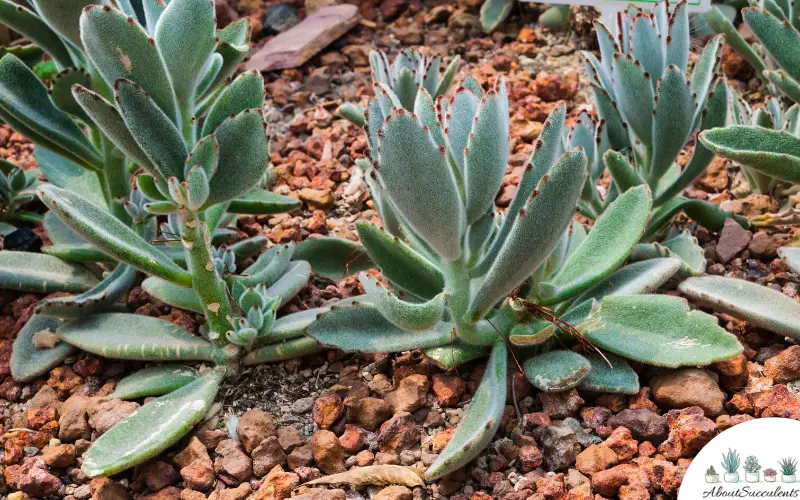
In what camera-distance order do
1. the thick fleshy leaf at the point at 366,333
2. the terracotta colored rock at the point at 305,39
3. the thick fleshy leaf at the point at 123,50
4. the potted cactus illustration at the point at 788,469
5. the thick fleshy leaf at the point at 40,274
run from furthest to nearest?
the terracotta colored rock at the point at 305,39, the thick fleshy leaf at the point at 40,274, the thick fleshy leaf at the point at 366,333, the thick fleshy leaf at the point at 123,50, the potted cactus illustration at the point at 788,469

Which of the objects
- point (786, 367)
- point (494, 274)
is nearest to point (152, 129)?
point (494, 274)

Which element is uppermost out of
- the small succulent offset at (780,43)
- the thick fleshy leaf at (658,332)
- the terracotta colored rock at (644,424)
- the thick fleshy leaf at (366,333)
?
the small succulent offset at (780,43)

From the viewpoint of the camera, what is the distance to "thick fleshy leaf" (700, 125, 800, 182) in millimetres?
1551

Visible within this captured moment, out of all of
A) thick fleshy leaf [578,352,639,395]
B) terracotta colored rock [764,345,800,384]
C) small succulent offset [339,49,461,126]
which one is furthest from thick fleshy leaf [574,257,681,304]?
small succulent offset [339,49,461,126]

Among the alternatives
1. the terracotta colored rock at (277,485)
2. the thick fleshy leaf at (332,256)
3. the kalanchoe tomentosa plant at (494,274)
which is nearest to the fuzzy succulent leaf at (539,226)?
the kalanchoe tomentosa plant at (494,274)

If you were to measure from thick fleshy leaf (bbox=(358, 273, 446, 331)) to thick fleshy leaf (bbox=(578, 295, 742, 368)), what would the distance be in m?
0.28

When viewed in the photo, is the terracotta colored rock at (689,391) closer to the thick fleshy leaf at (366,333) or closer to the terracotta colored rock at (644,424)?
the terracotta colored rock at (644,424)

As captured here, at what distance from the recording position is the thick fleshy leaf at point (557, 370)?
4.88ft

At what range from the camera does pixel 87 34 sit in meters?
1.40

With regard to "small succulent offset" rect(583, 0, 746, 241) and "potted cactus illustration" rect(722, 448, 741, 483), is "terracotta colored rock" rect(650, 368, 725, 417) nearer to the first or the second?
"potted cactus illustration" rect(722, 448, 741, 483)

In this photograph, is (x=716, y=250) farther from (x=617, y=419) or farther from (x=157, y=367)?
(x=157, y=367)

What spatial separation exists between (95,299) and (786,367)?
1.37 metres

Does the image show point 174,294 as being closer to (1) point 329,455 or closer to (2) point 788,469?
(1) point 329,455

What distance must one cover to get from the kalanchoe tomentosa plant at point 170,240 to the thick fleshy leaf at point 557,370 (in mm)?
439
